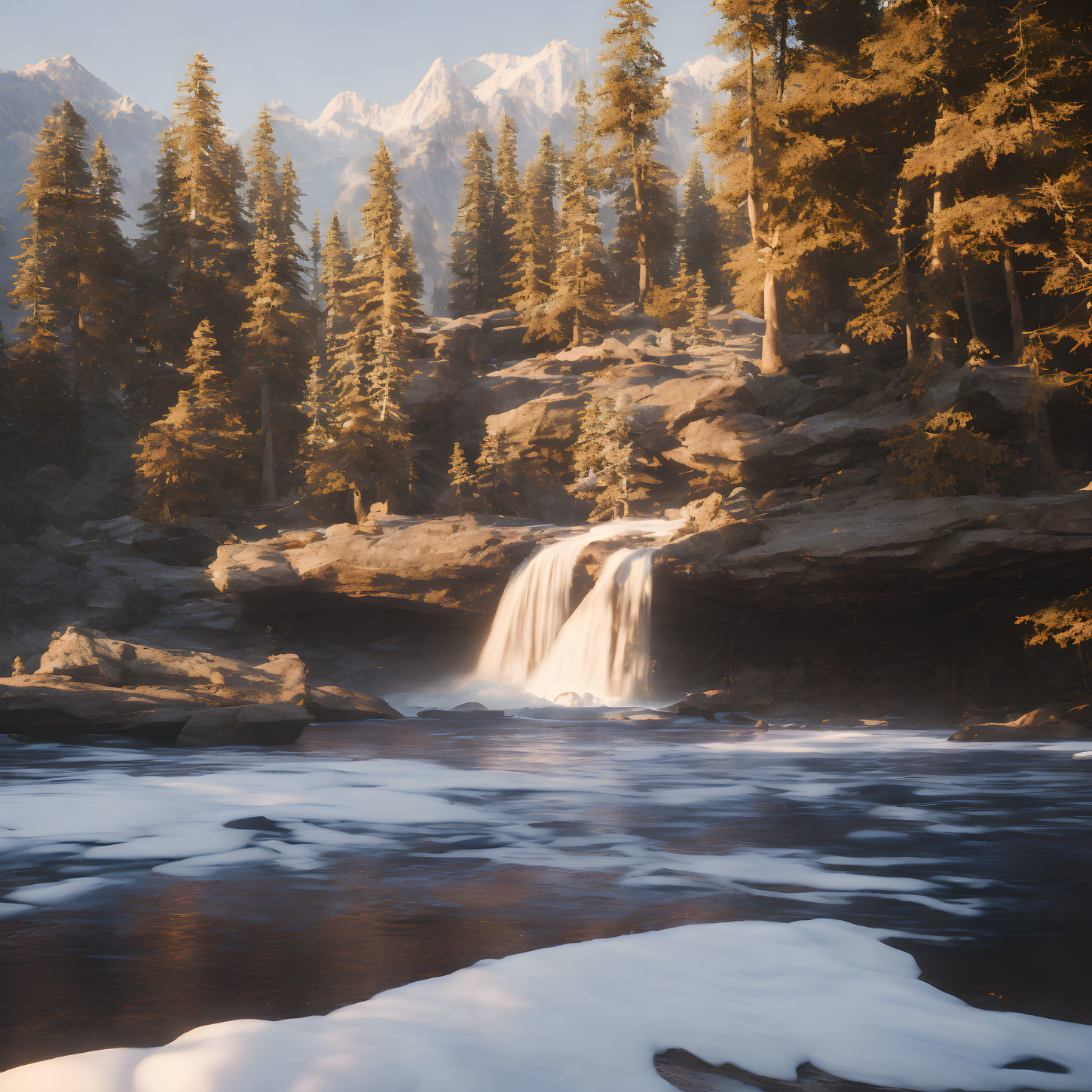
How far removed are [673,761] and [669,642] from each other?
10903 millimetres

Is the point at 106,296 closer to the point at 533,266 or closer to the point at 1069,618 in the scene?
the point at 533,266

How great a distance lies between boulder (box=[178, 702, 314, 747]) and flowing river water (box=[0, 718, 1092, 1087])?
1170 millimetres

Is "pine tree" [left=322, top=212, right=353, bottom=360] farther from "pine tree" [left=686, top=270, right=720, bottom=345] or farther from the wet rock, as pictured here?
the wet rock

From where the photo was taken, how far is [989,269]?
83.3ft

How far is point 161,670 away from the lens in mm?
16188

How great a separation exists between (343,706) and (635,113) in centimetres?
3514

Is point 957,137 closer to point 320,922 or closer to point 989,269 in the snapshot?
point 989,269

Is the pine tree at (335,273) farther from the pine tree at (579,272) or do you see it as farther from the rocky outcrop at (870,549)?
the rocky outcrop at (870,549)

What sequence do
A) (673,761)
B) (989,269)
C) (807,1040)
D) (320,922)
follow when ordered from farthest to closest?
1. (989,269)
2. (673,761)
3. (320,922)
4. (807,1040)

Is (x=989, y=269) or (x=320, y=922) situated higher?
(x=989, y=269)

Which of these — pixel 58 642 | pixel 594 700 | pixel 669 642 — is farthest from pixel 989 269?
pixel 58 642

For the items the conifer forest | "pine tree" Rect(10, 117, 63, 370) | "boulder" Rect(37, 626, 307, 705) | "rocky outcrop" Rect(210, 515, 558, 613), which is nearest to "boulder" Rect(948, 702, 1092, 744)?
the conifer forest

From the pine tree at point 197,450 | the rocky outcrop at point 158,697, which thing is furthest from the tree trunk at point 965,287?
the pine tree at point 197,450

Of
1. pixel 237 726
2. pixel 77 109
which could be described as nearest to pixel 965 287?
pixel 237 726
